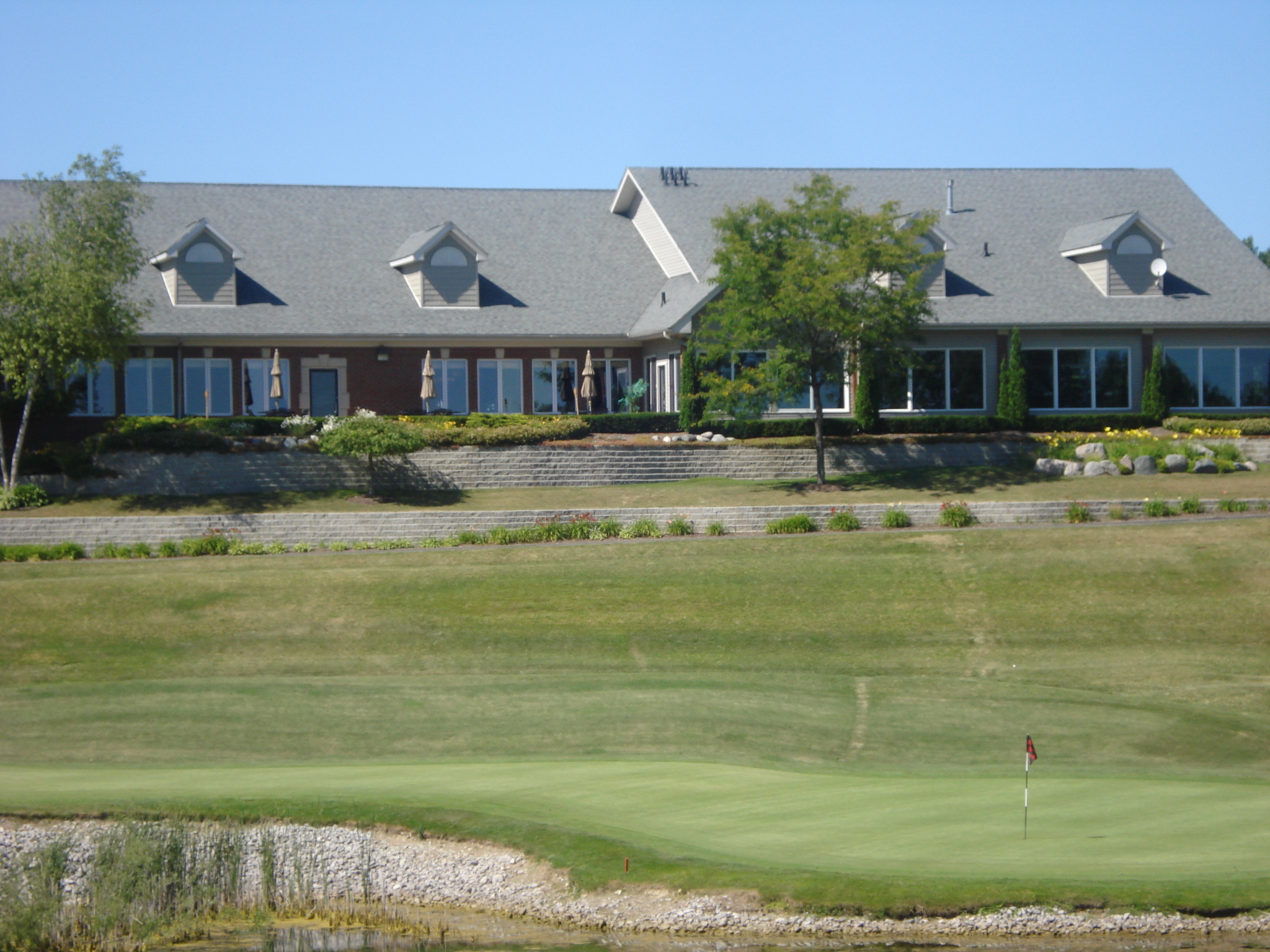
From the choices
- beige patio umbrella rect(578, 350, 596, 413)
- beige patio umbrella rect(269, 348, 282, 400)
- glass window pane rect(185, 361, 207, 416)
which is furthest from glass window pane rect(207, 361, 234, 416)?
beige patio umbrella rect(578, 350, 596, 413)

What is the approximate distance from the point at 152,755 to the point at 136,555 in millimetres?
11499

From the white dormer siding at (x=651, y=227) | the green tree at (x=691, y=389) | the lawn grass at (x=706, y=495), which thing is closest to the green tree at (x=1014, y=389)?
the lawn grass at (x=706, y=495)

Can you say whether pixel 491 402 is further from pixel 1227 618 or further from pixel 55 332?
pixel 1227 618

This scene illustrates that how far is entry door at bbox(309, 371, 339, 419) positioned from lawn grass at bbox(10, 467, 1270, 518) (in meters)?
7.01

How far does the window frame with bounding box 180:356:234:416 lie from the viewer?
33594 millimetres

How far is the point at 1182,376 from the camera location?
3553 cm

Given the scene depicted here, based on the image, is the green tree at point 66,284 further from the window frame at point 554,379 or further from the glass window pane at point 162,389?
the window frame at point 554,379

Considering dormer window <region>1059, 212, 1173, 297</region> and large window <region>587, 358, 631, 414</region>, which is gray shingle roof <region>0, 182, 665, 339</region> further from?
dormer window <region>1059, 212, 1173, 297</region>

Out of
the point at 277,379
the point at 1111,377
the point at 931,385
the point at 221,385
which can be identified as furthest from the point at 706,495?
the point at 1111,377

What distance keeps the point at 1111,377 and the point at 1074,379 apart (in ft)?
3.65

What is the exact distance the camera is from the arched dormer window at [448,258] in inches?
1405

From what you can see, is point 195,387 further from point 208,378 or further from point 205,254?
point 205,254

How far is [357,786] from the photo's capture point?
11.3 metres

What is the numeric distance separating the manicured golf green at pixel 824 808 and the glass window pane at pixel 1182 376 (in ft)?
86.8
